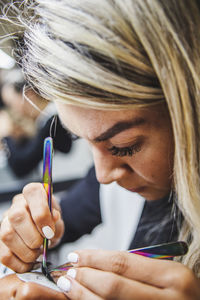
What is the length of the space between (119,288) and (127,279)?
2 centimetres

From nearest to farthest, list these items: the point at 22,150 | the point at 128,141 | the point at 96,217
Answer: the point at 128,141 < the point at 96,217 < the point at 22,150

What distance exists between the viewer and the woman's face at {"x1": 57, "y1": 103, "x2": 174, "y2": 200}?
0.43 meters

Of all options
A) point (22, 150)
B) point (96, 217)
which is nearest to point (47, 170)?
point (96, 217)

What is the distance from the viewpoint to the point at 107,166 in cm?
51

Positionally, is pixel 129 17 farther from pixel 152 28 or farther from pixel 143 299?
pixel 143 299

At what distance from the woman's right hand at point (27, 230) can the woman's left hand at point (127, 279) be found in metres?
Result: 0.11

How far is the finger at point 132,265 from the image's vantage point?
1.15 feet

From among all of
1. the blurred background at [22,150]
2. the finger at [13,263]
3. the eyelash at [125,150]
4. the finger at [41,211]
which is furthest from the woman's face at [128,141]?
the blurred background at [22,150]

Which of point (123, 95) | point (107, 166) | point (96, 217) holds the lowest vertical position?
point (96, 217)

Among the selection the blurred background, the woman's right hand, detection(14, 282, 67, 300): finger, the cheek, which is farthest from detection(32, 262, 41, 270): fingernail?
the blurred background

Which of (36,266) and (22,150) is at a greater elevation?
(22,150)

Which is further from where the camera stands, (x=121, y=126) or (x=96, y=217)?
(x=96, y=217)

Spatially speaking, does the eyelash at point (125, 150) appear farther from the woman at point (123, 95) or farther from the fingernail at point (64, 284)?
the fingernail at point (64, 284)

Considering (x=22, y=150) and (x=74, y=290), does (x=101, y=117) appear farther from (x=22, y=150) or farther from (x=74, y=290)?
(x=22, y=150)
